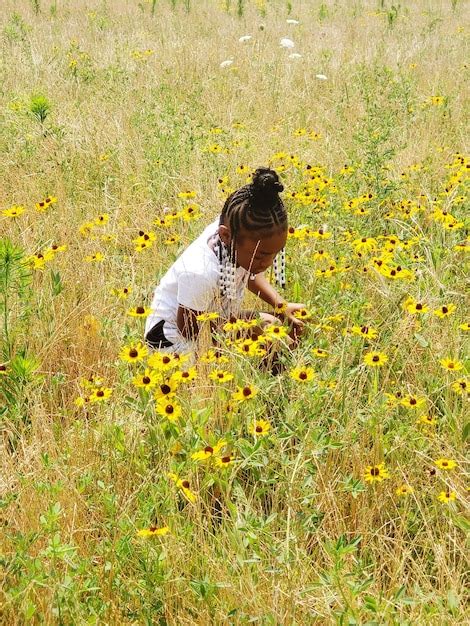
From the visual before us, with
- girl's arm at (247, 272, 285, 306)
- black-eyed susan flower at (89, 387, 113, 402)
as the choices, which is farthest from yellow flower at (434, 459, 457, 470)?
girl's arm at (247, 272, 285, 306)

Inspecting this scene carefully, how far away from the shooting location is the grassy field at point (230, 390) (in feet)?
4.59

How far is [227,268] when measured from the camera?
2.34 metres

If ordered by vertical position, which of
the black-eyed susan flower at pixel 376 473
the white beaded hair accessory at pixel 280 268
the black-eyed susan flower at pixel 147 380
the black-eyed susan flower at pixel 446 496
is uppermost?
the black-eyed susan flower at pixel 147 380

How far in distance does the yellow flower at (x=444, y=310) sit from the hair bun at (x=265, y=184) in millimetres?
653

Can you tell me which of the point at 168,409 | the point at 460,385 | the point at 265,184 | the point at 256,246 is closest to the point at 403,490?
the point at 460,385

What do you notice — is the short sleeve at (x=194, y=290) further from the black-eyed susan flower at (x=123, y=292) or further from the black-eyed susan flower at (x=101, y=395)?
the black-eyed susan flower at (x=101, y=395)

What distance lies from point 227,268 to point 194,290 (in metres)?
0.14

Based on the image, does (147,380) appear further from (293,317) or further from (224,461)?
(293,317)

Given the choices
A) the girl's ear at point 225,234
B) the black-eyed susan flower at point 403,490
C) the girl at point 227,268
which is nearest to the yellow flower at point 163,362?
the girl at point 227,268

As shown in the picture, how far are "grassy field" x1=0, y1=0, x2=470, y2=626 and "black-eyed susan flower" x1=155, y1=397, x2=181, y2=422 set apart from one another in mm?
16

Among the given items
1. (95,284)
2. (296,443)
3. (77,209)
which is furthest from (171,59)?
(296,443)

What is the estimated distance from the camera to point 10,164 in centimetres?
378

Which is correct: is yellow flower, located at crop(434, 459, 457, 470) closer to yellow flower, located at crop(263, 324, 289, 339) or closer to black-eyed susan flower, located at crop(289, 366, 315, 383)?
black-eyed susan flower, located at crop(289, 366, 315, 383)

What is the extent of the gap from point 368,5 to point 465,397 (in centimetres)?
999
